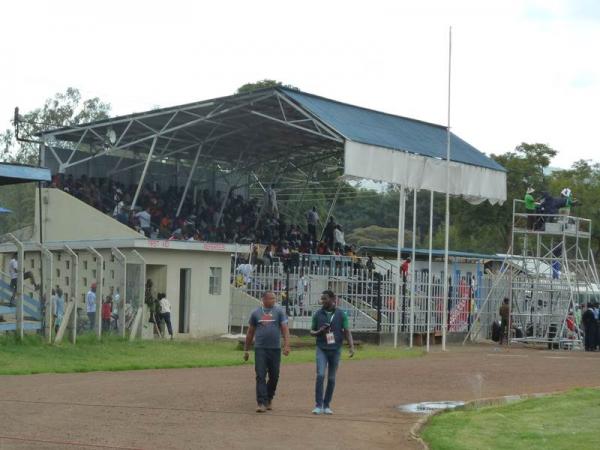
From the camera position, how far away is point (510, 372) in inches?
936

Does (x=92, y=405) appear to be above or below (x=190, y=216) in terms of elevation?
below

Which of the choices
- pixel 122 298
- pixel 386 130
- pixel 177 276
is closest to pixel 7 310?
pixel 122 298

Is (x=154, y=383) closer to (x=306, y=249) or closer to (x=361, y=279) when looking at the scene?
(x=361, y=279)

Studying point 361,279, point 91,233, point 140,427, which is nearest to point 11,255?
point 91,233

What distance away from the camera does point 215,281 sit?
3625 cm

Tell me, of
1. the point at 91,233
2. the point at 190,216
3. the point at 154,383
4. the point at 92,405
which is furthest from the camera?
the point at 190,216

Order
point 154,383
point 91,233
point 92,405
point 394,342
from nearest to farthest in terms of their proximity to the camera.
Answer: point 92,405 < point 154,383 < point 394,342 < point 91,233

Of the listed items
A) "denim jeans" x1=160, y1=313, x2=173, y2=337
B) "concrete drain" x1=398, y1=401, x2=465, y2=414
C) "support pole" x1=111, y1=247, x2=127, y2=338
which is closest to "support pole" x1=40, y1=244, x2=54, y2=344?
"support pole" x1=111, y1=247, x2=127, y2=338

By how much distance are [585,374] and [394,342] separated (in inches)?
406

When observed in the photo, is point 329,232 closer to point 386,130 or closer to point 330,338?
point 386,130

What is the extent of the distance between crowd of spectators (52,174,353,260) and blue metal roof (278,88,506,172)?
5786 mm

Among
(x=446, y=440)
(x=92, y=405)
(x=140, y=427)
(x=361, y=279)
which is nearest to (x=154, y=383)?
(x=92, y=405)

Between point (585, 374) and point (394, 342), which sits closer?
point (585, 374)

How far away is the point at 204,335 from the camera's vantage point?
3541 centimetres
